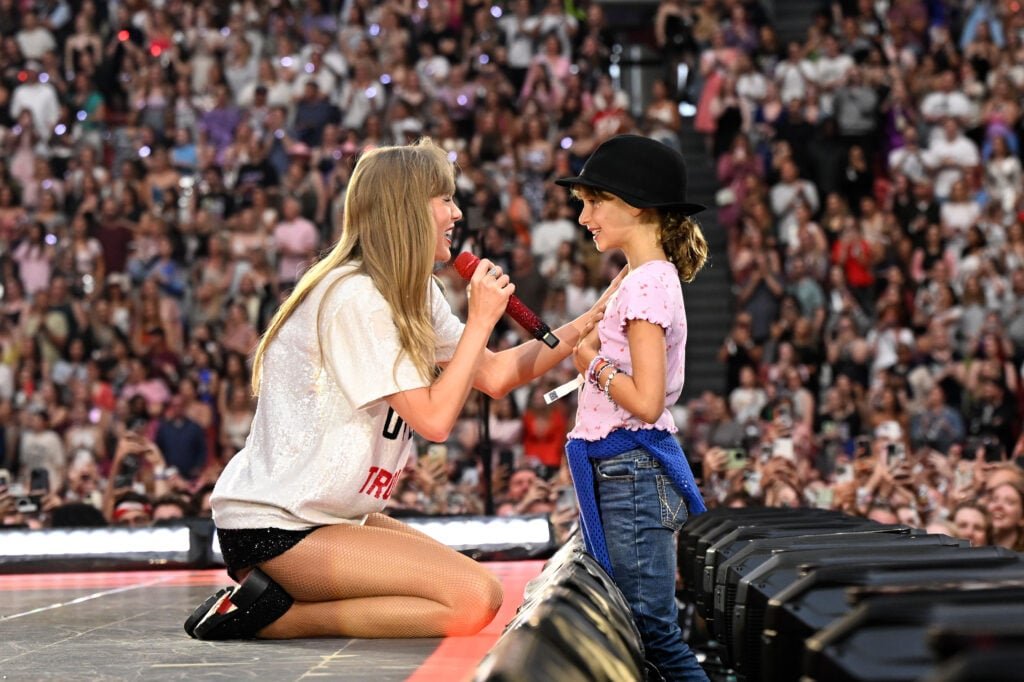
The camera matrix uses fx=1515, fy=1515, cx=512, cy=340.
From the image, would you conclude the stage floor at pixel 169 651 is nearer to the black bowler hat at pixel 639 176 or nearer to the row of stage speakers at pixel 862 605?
the row of stage speakers at pixel 862 605

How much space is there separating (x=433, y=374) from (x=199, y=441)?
635cm

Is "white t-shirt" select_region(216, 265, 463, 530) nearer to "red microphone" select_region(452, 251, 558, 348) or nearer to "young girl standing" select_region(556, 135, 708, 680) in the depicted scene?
"red microphone" select_region(452, 251, 558, 348)

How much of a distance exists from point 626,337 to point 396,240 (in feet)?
2.06

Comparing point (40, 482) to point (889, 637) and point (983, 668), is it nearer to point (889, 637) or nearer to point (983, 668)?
point (889, 637)

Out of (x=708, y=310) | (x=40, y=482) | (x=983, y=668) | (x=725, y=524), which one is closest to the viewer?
(x=983, y=668)

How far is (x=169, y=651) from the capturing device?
3.43 m

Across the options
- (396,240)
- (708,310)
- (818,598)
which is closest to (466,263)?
(396,240)

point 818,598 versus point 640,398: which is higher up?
point 640,398

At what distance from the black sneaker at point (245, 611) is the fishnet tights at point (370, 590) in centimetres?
3

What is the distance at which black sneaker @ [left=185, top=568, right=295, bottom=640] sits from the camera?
363 centimetres

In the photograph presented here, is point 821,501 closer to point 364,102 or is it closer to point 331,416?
point 331,416

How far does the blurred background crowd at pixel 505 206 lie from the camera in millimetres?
9375

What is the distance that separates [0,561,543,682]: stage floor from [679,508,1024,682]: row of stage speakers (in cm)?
56

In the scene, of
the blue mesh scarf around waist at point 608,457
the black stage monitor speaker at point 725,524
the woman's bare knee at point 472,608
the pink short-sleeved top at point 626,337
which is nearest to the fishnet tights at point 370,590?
the woman's bare knee at point 472,608
